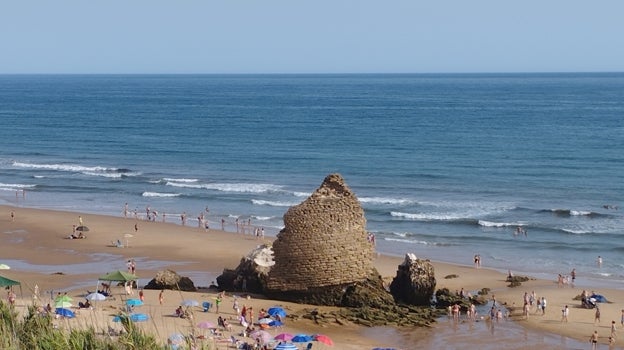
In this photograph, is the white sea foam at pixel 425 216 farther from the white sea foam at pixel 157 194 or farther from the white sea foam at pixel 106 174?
the white sea foam at pixel 106 174

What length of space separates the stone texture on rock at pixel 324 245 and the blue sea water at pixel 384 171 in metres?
12.6

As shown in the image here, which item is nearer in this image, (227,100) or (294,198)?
(294,198)

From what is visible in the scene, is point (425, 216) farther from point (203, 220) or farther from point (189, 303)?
point (189, 303)

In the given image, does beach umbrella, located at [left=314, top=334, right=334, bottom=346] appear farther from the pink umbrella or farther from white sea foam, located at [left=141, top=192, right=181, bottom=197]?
white sea foam, located at [left=141, top=192, right=181, bottom=197]

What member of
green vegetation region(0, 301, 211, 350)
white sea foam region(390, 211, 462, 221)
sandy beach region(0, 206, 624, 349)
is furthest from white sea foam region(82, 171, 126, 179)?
green vegetation region(0, 301, 211, 350)

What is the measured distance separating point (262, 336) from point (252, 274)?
6572mm

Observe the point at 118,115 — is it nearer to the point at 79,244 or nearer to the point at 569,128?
the point at 569,128

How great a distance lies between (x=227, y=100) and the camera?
6658 inches

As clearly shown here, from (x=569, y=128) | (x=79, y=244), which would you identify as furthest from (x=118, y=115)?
Answer: (x=79, y=244)

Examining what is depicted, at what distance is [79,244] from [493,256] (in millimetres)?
20747

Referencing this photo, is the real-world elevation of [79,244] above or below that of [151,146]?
below

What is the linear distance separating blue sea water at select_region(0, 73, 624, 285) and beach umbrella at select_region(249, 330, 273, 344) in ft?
57.7

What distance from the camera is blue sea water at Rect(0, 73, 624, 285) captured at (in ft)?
159

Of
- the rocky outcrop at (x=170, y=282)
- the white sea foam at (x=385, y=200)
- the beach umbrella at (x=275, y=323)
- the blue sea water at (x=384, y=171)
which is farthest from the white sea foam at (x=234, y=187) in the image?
the beach umbrella at (x=275, y=323)
